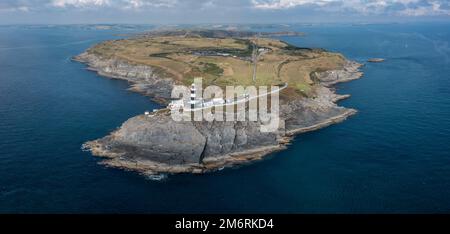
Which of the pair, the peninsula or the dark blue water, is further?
the peninsula

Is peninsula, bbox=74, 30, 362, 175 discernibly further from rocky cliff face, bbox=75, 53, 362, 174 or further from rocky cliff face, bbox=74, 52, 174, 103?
rocky cliff face, bbox=74, 52, 174, 103

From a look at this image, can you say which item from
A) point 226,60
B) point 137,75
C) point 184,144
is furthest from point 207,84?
point 184,144

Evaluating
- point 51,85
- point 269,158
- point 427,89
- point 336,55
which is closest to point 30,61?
point 51,85

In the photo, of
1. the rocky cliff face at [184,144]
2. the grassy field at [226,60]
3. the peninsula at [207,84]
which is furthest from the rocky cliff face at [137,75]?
the rocky cliff face at [184,144]

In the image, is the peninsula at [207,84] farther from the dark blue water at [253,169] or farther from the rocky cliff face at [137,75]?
the dark blue water at [253,169]

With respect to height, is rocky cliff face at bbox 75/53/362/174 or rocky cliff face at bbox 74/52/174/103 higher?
rocky cliff face at bbox 74/52/174/103

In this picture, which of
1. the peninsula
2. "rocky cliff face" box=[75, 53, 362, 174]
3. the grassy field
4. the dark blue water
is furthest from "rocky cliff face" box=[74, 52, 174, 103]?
"rocky cliff face" box=[75, 53, 362, 174]
